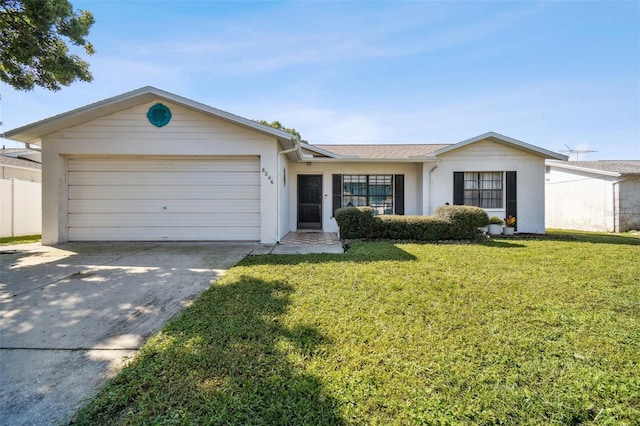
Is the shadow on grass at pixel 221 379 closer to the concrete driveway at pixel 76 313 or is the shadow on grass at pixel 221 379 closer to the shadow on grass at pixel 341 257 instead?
the concrete driveway at pixel 76 313

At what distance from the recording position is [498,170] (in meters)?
11.1

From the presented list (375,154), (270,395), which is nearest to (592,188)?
(375,154)

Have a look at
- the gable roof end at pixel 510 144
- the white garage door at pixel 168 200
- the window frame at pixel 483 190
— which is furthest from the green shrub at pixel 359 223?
the window frame at pixel 483 190

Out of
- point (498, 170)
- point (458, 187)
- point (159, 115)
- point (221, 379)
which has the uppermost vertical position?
point (159, 115)

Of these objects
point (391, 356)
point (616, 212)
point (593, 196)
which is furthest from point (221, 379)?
point (593, 196)

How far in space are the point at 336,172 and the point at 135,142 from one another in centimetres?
688

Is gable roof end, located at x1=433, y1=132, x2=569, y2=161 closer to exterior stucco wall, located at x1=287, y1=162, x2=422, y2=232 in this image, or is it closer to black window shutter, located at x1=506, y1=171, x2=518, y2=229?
black window shutter, located at x1=506, y1=171, x2=518, y2=229

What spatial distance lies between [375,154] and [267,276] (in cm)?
852

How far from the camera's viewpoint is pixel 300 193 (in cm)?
1202

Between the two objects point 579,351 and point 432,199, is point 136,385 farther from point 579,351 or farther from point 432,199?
point 432,199

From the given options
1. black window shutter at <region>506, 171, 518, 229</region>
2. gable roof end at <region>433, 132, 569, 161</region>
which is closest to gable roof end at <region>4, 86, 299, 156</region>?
gable roof end at <region>433, 132, 569, 161</region>

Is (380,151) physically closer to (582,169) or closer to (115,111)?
(115,111)

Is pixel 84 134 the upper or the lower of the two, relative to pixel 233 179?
upper

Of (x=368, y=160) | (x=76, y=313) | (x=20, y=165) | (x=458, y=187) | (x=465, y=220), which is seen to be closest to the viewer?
(x=76, y=313)
